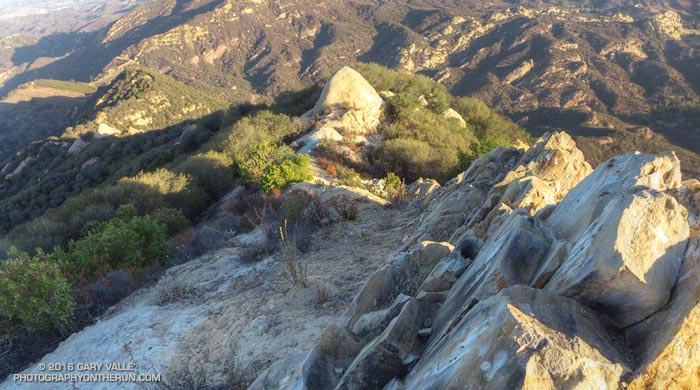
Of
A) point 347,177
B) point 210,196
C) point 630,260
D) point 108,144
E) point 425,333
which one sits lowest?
point 108,144

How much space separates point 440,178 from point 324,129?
565 centimetres

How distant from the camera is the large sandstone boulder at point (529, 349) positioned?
7.78ft

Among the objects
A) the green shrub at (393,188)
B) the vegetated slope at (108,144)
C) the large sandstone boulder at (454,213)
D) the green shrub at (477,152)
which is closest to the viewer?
the large sandstone boulder at (454,213)

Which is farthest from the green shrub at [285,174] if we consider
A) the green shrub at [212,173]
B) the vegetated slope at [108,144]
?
the vegetated slope at [108,144]

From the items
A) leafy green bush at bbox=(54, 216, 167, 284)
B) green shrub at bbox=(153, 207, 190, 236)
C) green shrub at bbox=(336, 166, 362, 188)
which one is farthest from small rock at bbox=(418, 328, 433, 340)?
green shrub at bbox=(153, 207, 190, 236)

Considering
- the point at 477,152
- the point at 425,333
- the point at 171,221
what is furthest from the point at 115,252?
the point at 477,152

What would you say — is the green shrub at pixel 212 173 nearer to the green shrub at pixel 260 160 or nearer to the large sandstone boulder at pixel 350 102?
the green shrub at pixel 260 160

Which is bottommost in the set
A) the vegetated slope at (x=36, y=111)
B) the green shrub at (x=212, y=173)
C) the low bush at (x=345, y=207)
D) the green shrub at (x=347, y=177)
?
the vegetated slope at (x=36, y=111)

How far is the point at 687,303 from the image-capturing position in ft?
8.42

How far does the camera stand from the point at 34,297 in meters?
6.79

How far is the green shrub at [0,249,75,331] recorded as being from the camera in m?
6.73

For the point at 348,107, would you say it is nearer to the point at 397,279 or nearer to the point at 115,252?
the point at 115,252

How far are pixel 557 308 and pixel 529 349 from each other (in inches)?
19.2

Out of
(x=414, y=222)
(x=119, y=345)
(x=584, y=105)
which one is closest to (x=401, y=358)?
(x=119, y=345)
